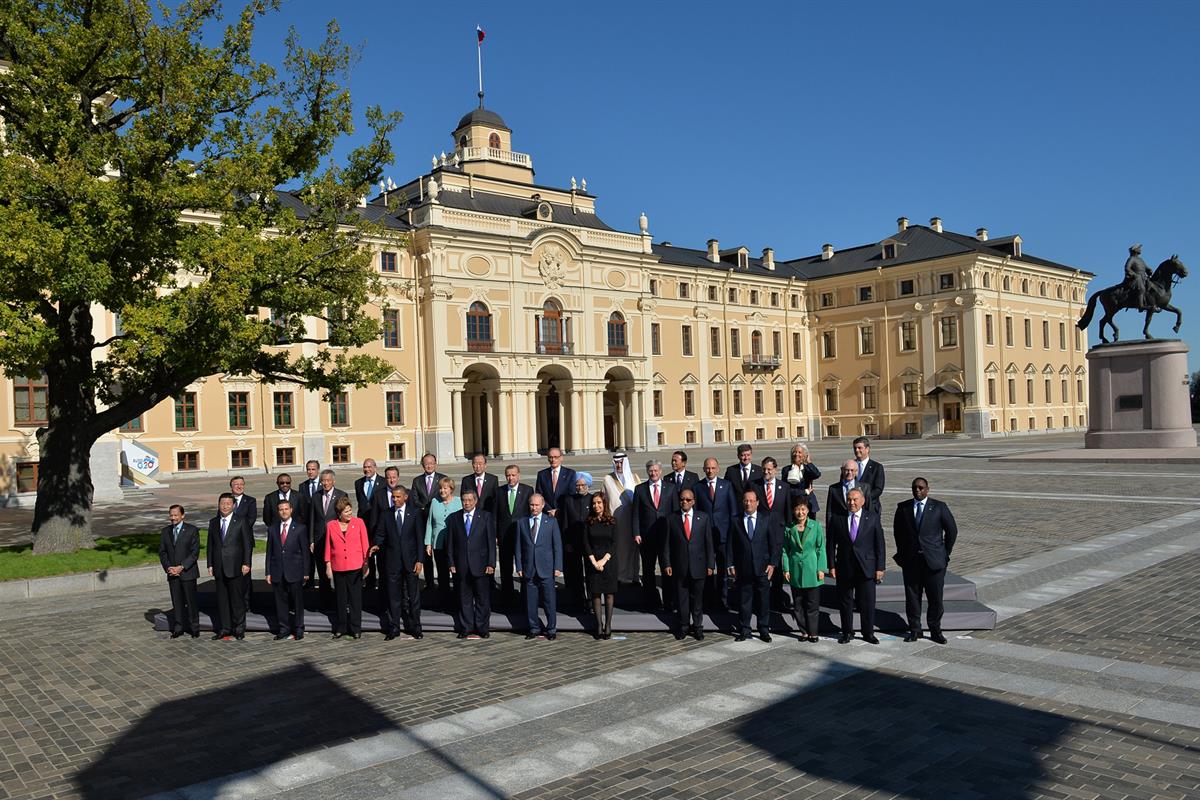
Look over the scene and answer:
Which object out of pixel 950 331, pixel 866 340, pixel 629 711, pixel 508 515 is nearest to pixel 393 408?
pixel 866 340

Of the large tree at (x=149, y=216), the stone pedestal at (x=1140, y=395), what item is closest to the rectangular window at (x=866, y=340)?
the stone pedestal at (x=1140, y=395)

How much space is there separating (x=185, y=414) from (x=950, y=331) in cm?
4803

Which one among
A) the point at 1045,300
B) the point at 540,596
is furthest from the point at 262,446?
the point at 1045,300

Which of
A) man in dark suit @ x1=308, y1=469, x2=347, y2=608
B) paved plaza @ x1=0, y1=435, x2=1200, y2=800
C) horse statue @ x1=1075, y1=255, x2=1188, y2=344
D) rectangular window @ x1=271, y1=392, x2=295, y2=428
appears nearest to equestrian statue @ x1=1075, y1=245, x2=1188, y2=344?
horse statue @ x1=1075, y1=255, x2=1188, y2=344

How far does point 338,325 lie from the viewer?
1617 cm

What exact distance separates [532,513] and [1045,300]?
6807 centimetres

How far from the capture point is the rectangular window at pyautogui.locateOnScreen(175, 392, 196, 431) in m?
42.2

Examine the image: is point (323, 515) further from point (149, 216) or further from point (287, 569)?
point (149, 216)

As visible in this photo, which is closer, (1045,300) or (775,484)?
(775,484)

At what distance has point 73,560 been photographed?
14.0 m

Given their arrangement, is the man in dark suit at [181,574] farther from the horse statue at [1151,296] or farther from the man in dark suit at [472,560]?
the horse statue at [1151,296]

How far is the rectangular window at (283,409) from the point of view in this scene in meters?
45.2

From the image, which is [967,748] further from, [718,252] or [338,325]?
[718,252]

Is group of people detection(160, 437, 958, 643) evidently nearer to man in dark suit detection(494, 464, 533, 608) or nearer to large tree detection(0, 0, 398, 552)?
man in dark suit detection(494, 464, 533, 608)
